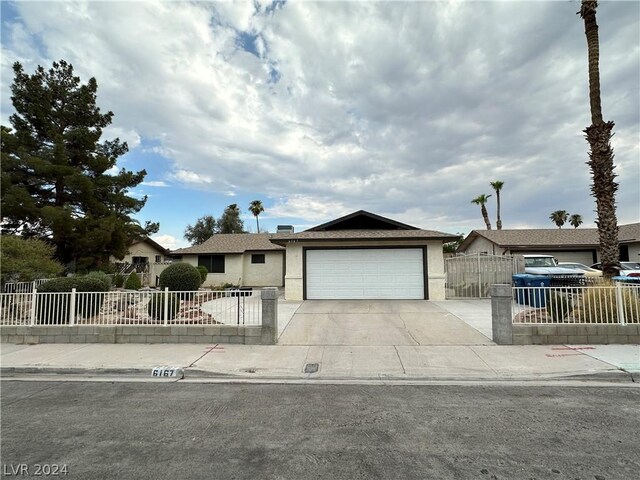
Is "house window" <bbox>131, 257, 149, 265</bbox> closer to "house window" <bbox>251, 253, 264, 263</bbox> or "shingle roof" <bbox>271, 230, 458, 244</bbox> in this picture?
"house window" <bbox>251, 253, 264, 263</bbox>

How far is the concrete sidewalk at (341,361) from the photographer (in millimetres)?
6223

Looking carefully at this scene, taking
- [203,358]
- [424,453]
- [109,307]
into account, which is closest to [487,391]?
[424,453]

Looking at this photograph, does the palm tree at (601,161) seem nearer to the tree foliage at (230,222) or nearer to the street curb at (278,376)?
the street curb at (278,376)

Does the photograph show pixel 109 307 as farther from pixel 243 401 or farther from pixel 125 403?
pixel 243 401

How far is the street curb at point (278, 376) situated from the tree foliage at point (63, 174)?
15.2 meters

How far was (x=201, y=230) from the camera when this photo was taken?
47.0 meters

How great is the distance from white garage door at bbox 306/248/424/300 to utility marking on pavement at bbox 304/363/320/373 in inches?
324

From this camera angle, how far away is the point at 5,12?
8617 millimetres

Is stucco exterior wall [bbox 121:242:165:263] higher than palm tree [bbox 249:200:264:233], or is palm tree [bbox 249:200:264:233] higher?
palm tree [bbox 249:200:264:233]

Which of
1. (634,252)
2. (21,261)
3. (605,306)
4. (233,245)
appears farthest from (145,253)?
(634,252)

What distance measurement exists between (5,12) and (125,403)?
10066 mm

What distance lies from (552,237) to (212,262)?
81.3 ft

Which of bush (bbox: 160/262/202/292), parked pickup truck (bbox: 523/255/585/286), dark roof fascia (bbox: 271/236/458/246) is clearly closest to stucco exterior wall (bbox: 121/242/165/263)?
bush (bbox: 160/262/202/292)

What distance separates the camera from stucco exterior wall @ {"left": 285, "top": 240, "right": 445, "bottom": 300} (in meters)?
14.7
